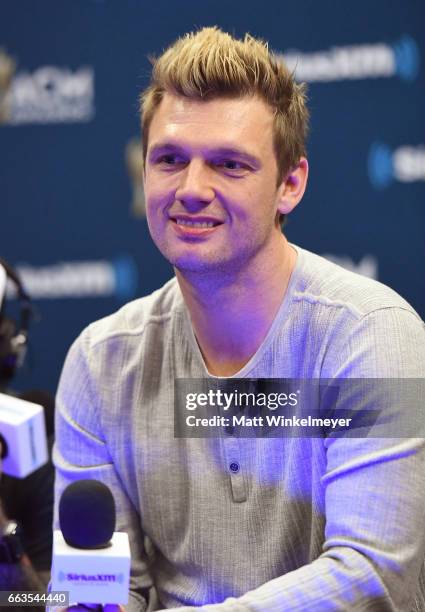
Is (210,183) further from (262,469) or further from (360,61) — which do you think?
(360,61)

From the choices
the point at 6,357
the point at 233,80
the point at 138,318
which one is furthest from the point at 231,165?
the point at 6,357

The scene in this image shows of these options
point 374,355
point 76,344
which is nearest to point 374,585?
point 374,355

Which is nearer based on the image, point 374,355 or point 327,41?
point 374,355

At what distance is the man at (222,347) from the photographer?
1736 mm

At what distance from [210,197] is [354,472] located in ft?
1.85

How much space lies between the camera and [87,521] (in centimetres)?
117

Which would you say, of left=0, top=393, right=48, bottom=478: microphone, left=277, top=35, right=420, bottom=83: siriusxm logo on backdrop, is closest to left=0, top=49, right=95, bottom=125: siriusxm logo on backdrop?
left=277, top=35, right=420, bottom=83: siriusxm logo on backdrop

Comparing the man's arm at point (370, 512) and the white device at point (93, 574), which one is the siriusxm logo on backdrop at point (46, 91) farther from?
the white device at point (93, 574)

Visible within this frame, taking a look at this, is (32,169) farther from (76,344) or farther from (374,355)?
(374,355)

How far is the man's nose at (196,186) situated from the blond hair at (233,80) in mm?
146

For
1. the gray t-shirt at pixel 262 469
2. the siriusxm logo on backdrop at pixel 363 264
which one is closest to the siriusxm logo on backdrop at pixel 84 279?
the siriusxm logo on backdrop at pixel 363 264

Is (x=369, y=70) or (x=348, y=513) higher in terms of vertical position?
(x=369, y=70)

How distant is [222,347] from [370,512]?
506 millimetres

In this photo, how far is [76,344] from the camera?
6.49ft
